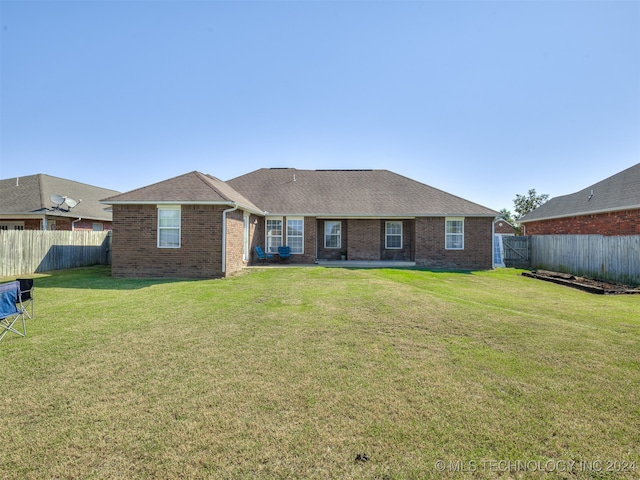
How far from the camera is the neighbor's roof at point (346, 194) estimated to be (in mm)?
17844

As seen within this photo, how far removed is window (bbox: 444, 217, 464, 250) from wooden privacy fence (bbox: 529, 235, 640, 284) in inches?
204

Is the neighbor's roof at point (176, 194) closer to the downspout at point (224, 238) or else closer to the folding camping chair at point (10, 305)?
the downspout at point (224, 238)

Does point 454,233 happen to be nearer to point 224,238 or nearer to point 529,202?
point 224,238

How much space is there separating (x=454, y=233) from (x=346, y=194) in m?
6.65

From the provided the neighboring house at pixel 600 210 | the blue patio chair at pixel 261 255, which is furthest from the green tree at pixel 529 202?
the blue patio chair at pixel 261 255

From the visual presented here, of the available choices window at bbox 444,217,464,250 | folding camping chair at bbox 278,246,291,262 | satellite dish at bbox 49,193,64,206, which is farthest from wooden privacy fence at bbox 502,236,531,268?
satellite dish at bbox 49,193,64,206

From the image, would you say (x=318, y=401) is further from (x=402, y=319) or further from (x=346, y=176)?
(x=346, y=176)

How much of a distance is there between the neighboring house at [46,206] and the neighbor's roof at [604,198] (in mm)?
27205

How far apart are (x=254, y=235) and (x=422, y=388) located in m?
14.2

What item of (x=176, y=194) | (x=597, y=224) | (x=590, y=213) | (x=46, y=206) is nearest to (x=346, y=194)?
(x=176, y=194)

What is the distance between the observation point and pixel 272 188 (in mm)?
20266

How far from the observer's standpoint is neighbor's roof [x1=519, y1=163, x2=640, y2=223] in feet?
54.8

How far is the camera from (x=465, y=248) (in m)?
17.7

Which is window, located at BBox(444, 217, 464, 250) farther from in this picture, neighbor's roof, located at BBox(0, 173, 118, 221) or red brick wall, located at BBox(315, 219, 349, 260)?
neighbor's roof, located at BBox(0, 173, 118, 221)
